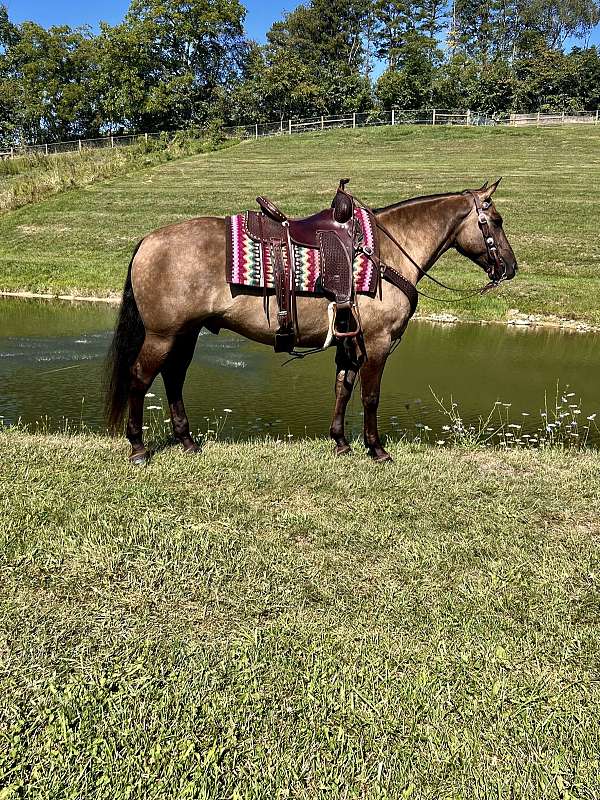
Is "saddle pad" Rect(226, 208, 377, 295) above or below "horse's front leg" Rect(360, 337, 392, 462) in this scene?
above

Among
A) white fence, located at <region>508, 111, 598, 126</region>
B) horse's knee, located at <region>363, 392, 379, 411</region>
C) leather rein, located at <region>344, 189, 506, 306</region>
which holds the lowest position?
horse's knee, located at <region>363, 392, 379, 411</region>

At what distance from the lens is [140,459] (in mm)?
5168

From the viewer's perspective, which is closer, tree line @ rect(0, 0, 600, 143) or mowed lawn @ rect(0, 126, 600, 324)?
mowed lawn @ rect(0, 126, 600, 324)

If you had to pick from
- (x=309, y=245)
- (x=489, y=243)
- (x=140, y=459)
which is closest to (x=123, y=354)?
(x=140, y=459)

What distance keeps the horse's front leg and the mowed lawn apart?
963 cm

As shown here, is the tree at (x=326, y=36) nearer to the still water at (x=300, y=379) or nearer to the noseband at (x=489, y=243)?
the still water at (x=300, y=379)

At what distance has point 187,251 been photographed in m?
4.89

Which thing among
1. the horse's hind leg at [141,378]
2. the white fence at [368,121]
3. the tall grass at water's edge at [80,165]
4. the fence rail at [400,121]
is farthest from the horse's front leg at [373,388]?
the white fence at [368,121]

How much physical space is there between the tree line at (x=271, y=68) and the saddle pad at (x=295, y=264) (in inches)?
2208

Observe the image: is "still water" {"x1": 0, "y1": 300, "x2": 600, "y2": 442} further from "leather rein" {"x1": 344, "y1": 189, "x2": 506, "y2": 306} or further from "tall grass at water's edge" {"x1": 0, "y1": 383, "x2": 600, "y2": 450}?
"leather rein" {"x1": 344, "y1": 189, "x2": 506, "y2": 306}

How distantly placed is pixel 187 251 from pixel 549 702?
13.0ft

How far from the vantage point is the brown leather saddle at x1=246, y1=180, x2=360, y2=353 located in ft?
16.2

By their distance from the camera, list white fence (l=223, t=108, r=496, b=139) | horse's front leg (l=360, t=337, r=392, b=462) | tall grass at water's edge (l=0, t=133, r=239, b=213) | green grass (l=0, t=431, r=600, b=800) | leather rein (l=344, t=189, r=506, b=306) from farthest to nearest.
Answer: white fence (l=223, t=108, r=496, b=139)
tall grass at water's edge (l=0, t=133, r=239, b=213)
horse's front leg (l=360, t=337, r=392, b=462)
leather rein (l=344, t=189, r=506, b=306)
green grass (l=0, t=431, r=600, b=800)

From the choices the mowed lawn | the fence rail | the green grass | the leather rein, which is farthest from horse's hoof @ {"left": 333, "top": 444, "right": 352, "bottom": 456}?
the fence rail
